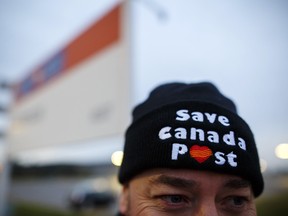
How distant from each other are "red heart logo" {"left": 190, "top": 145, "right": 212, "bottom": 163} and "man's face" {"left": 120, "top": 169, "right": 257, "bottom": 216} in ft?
0.13

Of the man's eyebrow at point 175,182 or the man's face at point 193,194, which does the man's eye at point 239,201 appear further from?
the man's eyebrow at point 175,182

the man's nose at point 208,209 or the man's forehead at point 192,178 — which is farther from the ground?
the man's forehead at point 192,178

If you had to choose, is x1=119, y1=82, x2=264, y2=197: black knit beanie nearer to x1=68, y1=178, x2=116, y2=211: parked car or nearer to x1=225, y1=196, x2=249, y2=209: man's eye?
x1=225, y1=196, x2=249, y2=209: man's eye

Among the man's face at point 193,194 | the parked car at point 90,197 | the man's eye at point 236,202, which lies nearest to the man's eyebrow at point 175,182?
the man's face at point 193,194

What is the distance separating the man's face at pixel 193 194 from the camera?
76cm

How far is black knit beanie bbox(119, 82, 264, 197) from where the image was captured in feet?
2.56

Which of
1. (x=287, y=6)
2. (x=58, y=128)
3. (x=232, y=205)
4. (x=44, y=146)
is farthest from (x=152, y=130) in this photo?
(x=44, y=146)

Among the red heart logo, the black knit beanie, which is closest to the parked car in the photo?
the black knit beanie

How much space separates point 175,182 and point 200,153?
0.10m

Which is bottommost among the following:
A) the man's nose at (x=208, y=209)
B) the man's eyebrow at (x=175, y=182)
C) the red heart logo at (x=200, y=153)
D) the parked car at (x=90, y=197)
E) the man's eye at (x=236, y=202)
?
the man's nose at (x=208, y=209)

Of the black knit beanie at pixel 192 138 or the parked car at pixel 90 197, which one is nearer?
the black knit beanie at pixel 192 138

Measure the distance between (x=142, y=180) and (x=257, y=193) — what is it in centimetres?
38

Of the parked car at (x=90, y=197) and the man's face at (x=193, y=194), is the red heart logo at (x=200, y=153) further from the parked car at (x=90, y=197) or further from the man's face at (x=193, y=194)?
the parked car at (x=90, y=197)

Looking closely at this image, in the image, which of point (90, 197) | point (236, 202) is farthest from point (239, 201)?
point (90, 197)
